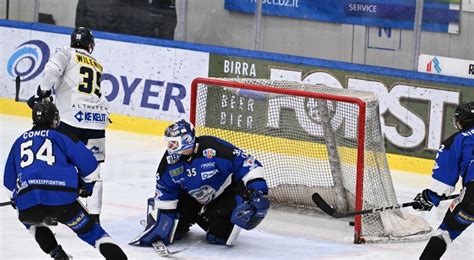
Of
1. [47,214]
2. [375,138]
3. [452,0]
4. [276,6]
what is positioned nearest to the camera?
[47,214]

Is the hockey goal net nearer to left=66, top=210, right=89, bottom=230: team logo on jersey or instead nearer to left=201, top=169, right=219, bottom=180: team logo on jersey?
left=201, top=169, right=219, bottom=180: team logo on jersey

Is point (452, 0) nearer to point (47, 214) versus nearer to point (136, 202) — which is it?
point (136, 202)

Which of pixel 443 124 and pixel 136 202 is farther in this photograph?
pixel 443 124

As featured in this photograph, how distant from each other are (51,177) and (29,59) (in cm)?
548

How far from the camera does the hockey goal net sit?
755 cm

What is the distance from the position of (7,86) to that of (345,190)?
14.8 feet

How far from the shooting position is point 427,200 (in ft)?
21.0

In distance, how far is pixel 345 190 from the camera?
7.75 meters

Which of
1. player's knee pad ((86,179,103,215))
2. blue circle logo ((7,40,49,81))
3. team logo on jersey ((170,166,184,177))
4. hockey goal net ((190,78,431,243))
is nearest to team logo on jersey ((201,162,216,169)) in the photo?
team logo on jersey ((170,166,184,177))

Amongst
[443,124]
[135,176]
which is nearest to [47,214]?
[135,176]

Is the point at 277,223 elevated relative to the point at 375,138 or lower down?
lower down

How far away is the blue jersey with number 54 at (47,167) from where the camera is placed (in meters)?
5.87

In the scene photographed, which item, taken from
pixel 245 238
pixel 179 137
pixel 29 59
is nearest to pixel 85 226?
pixel 179 137

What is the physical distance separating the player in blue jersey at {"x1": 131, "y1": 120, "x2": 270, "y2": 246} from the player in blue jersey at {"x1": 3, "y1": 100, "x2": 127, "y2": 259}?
906mm
